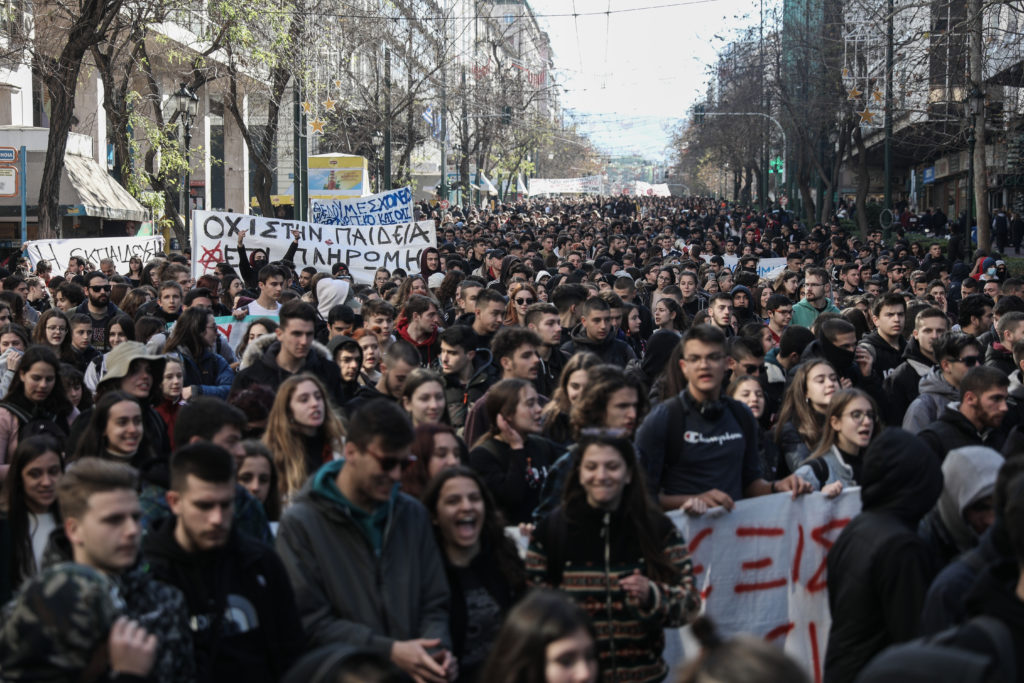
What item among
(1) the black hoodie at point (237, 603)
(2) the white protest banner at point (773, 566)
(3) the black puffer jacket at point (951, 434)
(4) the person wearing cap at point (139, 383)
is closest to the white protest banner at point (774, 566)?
(2) the white protest banner at point (773, 566)

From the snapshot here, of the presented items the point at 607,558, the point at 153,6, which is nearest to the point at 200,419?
the point at 607,558

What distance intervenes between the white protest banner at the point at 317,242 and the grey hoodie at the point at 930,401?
9.37 m

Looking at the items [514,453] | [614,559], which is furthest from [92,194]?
[614,559]

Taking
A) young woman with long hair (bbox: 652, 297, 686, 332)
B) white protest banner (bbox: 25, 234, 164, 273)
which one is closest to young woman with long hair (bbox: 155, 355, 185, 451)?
young woman with long hair (bbox: 652, 297, 686, 332)

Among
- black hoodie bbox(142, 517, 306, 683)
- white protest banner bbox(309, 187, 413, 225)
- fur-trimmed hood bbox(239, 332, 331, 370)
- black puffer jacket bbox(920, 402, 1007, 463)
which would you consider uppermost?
white protest banner bbox(309, 187, 413, 225)

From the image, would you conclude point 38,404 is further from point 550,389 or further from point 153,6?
point 153,6

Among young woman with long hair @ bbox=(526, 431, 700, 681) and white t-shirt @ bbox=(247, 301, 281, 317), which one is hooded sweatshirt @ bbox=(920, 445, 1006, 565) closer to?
young woman with long hair @ bbox=(526, 431, 700, 681)

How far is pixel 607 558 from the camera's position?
173 inches

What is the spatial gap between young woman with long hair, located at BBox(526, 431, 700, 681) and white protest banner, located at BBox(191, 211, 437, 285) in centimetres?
1093

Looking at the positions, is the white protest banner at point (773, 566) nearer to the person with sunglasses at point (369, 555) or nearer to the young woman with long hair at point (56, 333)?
the person with sunglasses at point (369, 555)

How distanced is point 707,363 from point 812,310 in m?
6.14

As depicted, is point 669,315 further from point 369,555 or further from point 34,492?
point 369,555

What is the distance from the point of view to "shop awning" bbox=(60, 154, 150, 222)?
1220 inches

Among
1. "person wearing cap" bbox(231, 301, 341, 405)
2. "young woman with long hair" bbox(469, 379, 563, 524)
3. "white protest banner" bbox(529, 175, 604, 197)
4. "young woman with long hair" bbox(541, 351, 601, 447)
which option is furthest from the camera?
"white protest banner" bbox(529, 175, 604, 197)
